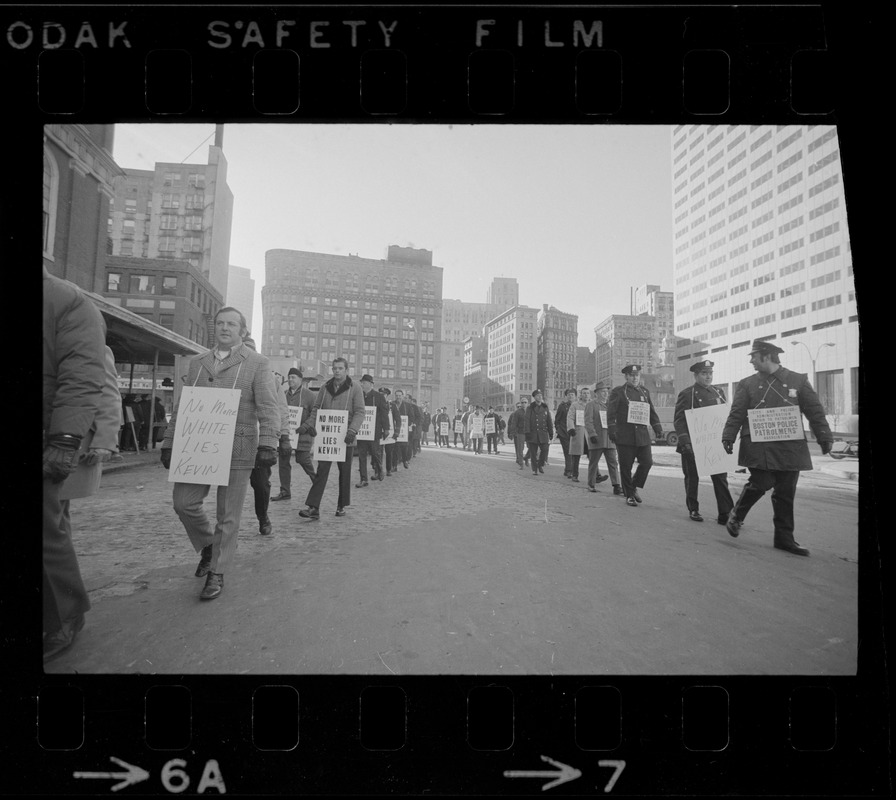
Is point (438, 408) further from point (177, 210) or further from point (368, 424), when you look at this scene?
point (368, 424)

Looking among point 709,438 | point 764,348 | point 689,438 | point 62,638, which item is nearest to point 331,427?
point 62,638

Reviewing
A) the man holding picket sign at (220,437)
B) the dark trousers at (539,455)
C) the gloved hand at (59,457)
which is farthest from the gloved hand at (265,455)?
the dark trousers at (539,455)

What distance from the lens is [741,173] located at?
1.71m

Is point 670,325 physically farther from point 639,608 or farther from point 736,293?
point 639,608

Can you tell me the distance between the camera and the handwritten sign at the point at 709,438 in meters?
2.03

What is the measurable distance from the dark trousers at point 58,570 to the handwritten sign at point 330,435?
2140 millimetres

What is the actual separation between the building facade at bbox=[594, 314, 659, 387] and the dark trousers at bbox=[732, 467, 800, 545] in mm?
967

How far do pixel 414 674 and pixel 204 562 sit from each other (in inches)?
57.2

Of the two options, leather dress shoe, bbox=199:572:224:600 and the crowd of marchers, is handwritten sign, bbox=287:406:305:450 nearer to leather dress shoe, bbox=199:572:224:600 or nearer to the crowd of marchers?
the crowd of marchers

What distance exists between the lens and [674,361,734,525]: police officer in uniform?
200 centimetres
